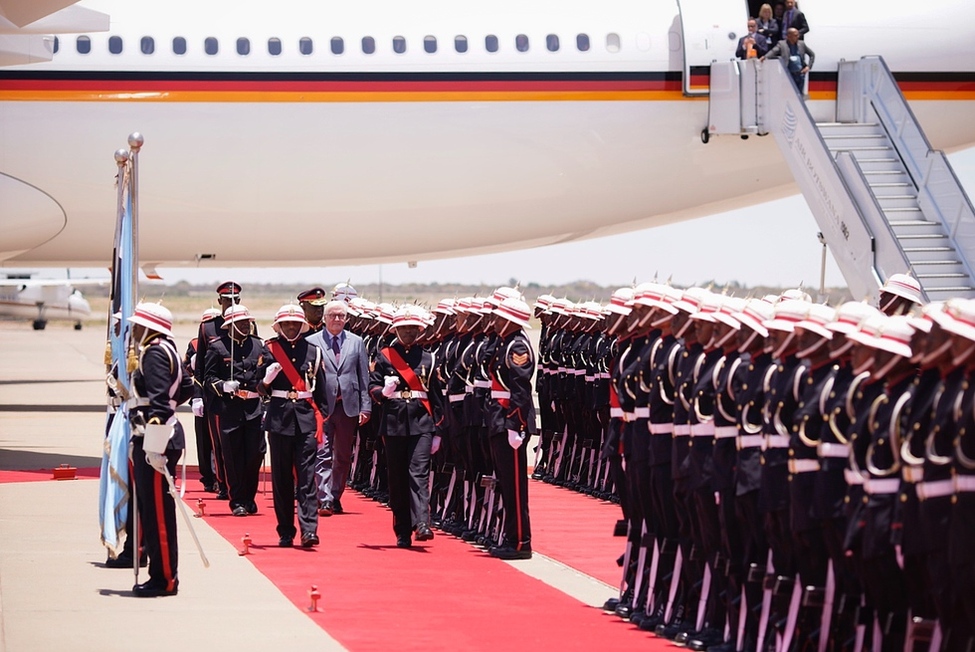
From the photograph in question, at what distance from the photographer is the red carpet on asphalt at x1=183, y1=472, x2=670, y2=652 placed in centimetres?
834

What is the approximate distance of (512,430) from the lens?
436 inches

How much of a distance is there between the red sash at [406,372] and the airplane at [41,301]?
46879mm

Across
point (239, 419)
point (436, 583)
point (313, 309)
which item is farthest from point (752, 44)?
point (436, 583)

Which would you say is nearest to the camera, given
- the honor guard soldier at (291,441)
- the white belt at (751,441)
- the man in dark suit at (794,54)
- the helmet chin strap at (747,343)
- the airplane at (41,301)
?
the white belt at (751,441)

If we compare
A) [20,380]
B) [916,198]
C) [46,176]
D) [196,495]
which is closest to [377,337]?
[196,495]

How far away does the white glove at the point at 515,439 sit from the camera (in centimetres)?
1101

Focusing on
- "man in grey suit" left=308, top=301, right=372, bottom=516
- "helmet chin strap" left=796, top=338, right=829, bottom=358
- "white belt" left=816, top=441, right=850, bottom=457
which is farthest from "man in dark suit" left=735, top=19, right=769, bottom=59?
"white belt" left=816, top=441, right=850, bottom=457

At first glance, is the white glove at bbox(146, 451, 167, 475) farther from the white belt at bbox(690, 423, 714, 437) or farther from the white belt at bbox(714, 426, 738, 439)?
the white belt at bbox(714, 426, 738, 439)

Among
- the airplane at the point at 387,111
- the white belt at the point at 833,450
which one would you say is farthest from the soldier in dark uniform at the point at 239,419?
the white belt at the point at 833,450

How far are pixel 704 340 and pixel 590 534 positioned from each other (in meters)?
4.12

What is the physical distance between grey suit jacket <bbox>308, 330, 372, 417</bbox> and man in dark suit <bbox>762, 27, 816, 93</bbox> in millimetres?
6814

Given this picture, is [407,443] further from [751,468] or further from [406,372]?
[751,468]

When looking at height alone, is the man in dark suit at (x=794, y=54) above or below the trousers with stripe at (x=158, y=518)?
above

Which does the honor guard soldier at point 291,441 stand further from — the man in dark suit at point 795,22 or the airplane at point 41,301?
the airplane at point 41,301
